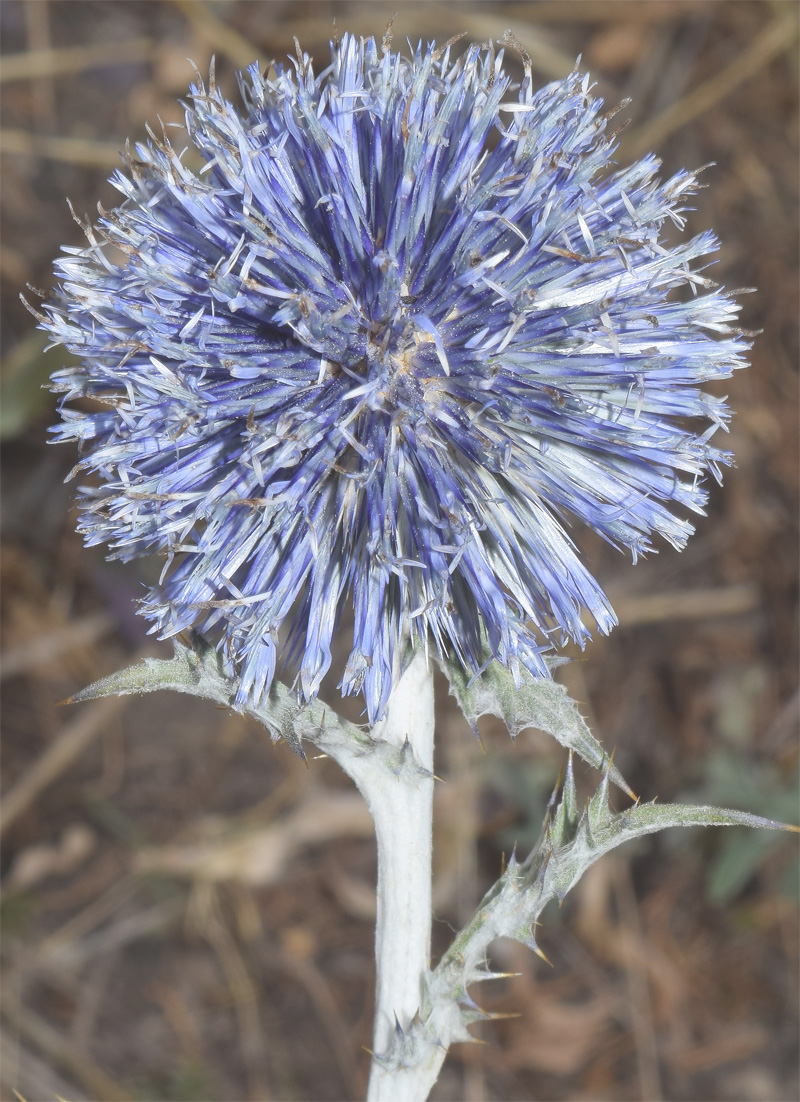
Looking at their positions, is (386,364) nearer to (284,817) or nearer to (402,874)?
(402,874)

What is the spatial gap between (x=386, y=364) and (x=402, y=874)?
1.14m

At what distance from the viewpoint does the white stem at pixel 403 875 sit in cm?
Result: 201

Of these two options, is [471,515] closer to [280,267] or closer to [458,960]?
[280,267]

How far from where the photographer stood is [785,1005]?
15.4ft

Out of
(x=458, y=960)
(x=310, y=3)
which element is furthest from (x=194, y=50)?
(x=458, y=960)

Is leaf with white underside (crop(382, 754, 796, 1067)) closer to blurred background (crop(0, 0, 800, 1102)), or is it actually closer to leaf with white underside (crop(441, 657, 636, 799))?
leaf with white underside (crop(441, 657, 636, 799))

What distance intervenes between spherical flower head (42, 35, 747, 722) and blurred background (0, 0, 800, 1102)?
8.51 ft

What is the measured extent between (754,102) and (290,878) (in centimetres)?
510

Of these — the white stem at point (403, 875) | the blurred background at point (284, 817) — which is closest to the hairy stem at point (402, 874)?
the white stem at point (403, 875)

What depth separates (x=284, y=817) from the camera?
4699 millimetres

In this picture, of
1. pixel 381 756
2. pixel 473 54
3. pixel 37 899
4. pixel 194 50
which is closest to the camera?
pixel 381 756

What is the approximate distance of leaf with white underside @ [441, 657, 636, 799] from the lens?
1951 millimetres

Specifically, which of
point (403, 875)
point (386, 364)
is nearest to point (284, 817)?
point (403, 875)

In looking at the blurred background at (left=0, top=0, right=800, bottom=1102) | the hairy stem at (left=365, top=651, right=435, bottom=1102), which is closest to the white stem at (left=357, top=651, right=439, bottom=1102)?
the hairy stem at (left=365, top=651, right=435, bottom=1102)
